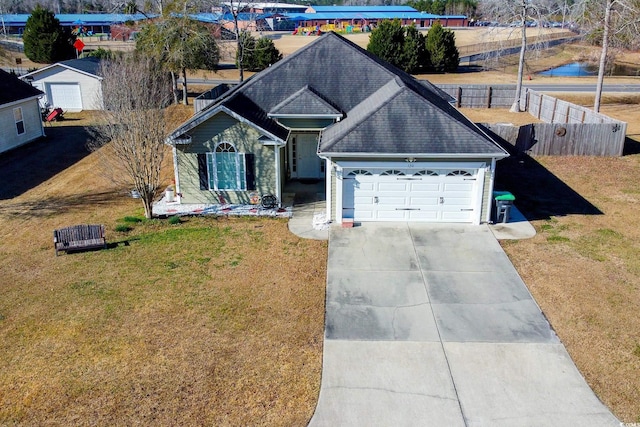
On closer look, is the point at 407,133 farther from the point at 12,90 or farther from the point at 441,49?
the point at 441,49

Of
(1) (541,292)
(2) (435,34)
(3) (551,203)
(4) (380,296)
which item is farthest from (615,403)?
(2) (435,34)

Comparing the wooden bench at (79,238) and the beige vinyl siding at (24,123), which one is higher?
the beige vinyl siding at (24,123)

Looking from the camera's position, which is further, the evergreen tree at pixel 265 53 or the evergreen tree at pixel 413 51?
the evergreen tree at pixel 413 51

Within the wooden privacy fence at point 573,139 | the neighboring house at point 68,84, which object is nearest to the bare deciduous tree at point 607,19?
the wooden privacy fence at point 573,139

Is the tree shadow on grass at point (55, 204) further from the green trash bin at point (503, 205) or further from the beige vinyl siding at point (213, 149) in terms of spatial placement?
the green trash bin at point (503, 205)

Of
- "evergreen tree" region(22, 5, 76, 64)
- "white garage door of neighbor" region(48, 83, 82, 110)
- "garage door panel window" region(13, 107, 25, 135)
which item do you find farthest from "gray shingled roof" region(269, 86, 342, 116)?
"evergreen tree" region(22, 5, 76, 64)

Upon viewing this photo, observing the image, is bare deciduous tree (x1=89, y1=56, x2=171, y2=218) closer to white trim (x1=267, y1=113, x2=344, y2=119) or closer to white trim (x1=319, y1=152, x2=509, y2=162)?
white trim (x1=267, y1=113, x2=344, y2=119)
